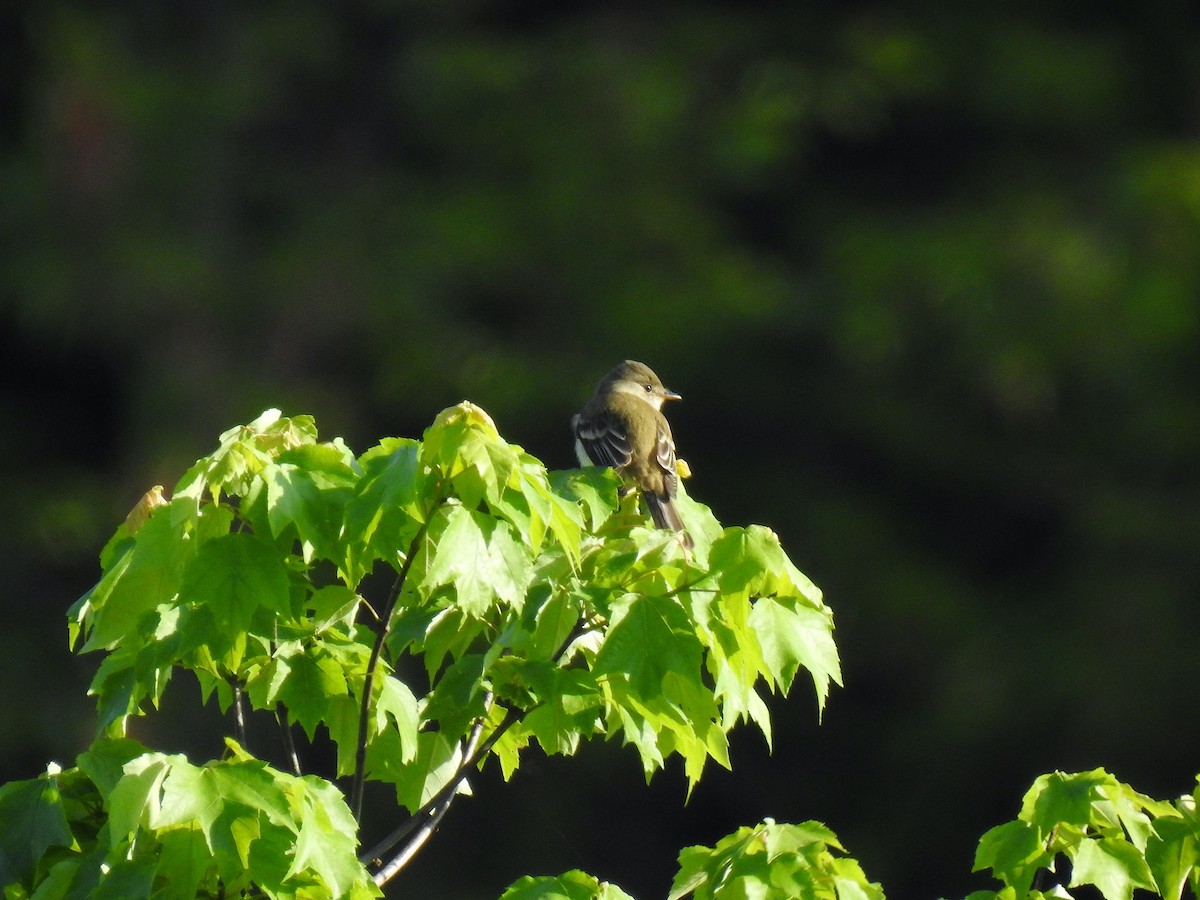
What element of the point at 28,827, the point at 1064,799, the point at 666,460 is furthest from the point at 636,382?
the point at 28,827

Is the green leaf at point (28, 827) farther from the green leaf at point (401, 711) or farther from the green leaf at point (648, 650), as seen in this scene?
the green leaf at point (648, 650)

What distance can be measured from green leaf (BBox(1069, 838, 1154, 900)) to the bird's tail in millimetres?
1151

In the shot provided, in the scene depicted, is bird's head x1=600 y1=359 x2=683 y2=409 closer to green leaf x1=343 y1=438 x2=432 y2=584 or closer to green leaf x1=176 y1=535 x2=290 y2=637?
green leaf x1=343 y1=438 x2=432 y2=584

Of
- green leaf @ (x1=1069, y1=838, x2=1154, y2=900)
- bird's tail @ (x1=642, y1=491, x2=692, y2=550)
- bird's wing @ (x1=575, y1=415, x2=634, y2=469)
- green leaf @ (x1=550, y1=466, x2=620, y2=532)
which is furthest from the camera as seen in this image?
bird's wing @ (x1=575, y1=415, x2=634, y2=469)

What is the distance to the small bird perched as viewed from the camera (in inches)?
174

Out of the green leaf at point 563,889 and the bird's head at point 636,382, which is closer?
the green leaf at point 563,889

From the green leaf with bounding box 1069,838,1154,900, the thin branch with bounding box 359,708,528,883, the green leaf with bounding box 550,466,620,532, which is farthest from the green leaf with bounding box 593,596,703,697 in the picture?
the green leaf with bounding box 1069,838,1154,900

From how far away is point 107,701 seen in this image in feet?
9.05

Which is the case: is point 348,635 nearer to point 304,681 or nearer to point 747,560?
point 304,681

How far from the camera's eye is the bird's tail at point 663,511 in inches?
151

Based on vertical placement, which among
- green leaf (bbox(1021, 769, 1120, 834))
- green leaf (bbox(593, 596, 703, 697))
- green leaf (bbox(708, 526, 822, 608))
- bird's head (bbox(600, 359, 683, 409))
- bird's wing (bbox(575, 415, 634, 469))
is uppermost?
green leaf (bbox(708, 526, 822, 608))

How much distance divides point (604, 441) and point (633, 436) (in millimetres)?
113

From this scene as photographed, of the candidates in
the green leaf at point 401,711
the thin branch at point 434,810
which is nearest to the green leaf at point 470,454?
the thin branch at point 434,810

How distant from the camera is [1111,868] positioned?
2.82 metres
